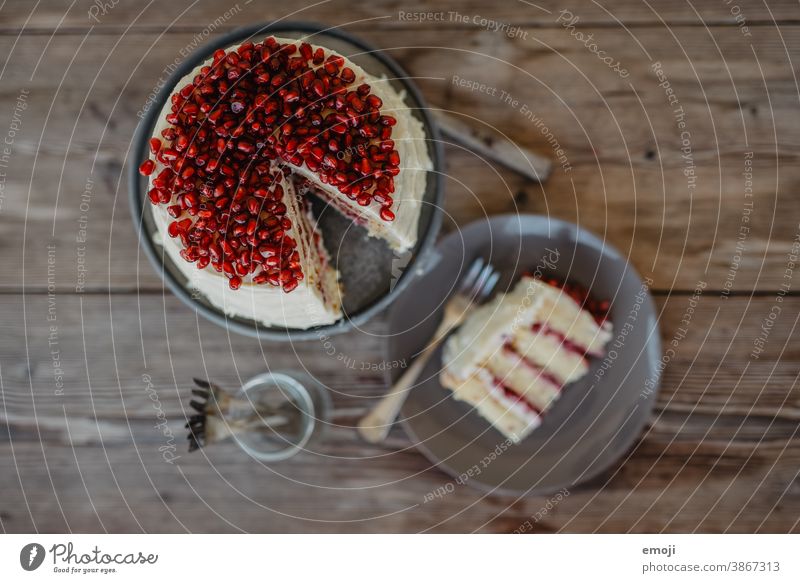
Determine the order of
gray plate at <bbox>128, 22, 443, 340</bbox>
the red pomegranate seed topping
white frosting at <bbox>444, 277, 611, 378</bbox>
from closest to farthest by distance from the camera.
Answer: the red pomegranate seed topping, gray plate at <bbox>128, 22, 443, 340</bbox>, white frosting at <bbox>444, 277, 611, 378</bbox>

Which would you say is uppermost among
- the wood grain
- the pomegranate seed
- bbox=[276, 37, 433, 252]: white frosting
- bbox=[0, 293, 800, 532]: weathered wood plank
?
the wood grain

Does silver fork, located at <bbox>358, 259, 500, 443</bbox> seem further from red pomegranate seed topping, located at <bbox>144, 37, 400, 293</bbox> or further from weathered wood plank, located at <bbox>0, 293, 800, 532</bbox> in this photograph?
red pomegranate seed topping, located at <bbox>144, 37, 400, 293</bbox>

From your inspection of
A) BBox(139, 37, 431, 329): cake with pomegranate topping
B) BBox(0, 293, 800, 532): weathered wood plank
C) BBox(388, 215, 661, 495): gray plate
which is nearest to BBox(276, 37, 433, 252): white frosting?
BBox(139, 37, 431, 329): cake with pomegranate topping

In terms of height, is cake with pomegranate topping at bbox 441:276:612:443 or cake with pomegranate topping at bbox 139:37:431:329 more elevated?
cake with pomegranate topping at bbox 139:37:431:329

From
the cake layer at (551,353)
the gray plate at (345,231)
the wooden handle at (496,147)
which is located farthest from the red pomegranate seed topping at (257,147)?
the cake layer at (551,353)

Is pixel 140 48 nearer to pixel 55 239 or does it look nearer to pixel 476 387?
pixel 55 239

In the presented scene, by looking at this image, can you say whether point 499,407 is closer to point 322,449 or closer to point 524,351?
point 524,351

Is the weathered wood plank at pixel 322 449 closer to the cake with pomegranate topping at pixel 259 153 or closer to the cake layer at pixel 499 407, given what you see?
the cake layer at pixel 499 407
